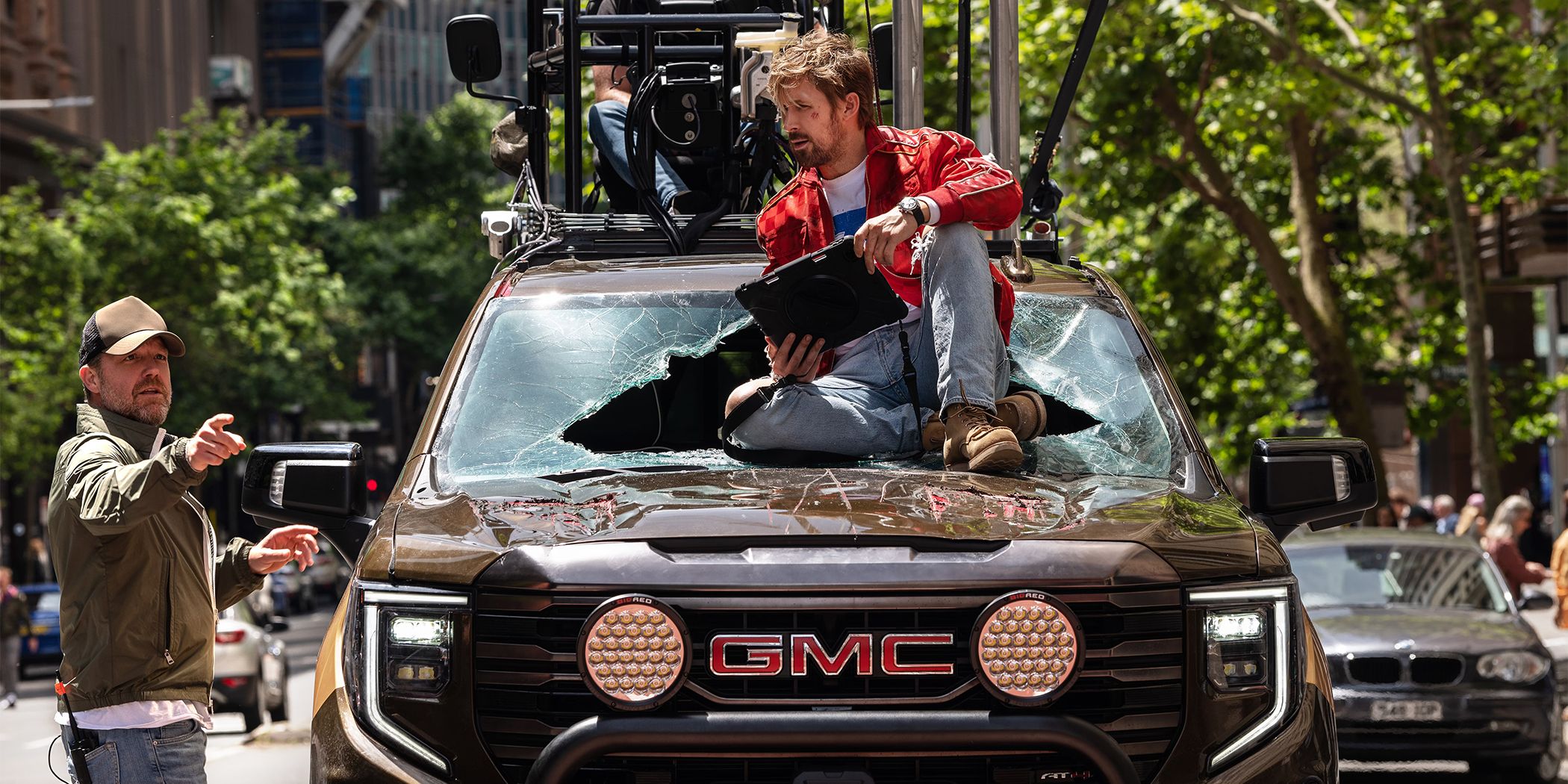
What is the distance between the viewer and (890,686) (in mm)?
3680

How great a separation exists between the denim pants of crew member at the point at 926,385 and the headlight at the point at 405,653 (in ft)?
4.10

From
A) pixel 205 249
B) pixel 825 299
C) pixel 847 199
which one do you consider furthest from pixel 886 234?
pixel 205 249

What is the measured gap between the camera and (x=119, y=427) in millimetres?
4961

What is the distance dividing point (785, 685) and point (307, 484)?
4.36 feet

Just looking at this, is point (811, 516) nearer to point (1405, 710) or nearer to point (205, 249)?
point (1405, 710)

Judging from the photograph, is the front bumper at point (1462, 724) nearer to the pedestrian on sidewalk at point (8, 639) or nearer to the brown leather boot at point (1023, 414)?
the brown leather boot at point (1023, 414)

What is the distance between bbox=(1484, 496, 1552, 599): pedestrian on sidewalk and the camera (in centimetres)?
1711

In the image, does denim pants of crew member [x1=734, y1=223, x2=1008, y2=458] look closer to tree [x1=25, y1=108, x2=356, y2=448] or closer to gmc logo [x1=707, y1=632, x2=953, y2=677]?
gmc logo [x1=707, y1=632, x2=953, y2=677]

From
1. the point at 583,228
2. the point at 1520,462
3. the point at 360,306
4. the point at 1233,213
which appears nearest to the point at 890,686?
the point at 583,228

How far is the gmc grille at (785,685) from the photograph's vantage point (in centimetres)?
366

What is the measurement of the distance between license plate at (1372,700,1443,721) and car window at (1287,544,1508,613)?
1038mm

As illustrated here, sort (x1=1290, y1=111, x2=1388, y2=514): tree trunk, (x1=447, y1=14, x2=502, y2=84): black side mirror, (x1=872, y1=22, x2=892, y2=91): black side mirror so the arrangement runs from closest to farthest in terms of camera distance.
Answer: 1. (x1=447, y1=14, x2=502, y2=84): black side mirror
2. (x1=872, y1=22, x2=892, y2=91): black side mirror
3. (x1=1290, y1=111, x2=1388, y2=514): tree trunk

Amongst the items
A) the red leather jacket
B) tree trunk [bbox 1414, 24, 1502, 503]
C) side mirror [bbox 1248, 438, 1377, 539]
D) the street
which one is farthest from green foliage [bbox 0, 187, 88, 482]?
side mirror [bbox 1248, 438, 1377, 539]

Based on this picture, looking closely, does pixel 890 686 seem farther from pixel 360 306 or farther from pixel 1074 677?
pixel 360 306
